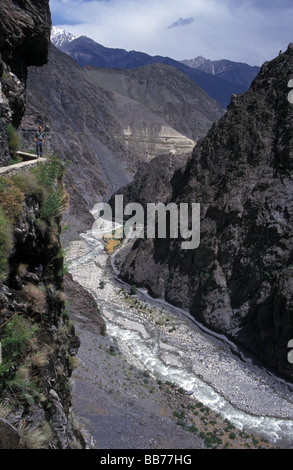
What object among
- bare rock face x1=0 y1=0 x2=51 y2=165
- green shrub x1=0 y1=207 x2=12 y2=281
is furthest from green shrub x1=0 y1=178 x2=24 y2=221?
bare rock face x1=0 y1=0 x2=51 y2=165

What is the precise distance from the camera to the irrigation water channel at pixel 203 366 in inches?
640

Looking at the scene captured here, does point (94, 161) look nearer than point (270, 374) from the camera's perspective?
No

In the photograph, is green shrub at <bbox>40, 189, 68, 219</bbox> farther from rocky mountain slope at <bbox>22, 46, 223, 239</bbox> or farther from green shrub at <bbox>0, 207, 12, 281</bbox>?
rocky mountain slope at <bbox>22, 46, 223, 239</bbox>

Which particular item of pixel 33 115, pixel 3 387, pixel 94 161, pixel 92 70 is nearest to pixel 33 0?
pixel 3 387

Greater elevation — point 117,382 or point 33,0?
point 33,0

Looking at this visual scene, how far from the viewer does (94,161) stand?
69000 mm

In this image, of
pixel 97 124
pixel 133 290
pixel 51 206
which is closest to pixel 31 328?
pixel 51 206

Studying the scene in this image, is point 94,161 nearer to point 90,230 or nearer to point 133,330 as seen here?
point 90,230

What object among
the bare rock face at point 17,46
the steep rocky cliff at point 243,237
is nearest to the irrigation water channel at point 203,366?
the steep rocky cliff at point 243,237

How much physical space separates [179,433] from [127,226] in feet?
110

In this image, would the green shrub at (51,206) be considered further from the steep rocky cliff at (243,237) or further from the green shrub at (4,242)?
the steep rocky cliff at (243,237)

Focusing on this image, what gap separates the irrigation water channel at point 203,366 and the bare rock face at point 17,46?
1380cm

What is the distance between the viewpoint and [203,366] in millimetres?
19672

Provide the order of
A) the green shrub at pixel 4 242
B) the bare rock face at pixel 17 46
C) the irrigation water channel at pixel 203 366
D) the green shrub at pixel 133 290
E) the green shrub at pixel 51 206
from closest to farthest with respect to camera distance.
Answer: the green shrub at pixel 4 242 < the green shrub at pixel 51 206 < the bare rock face at pixel 17 46 < the irrigation water channel at pixel 203 366 < the green shrub at pixel 133 290
